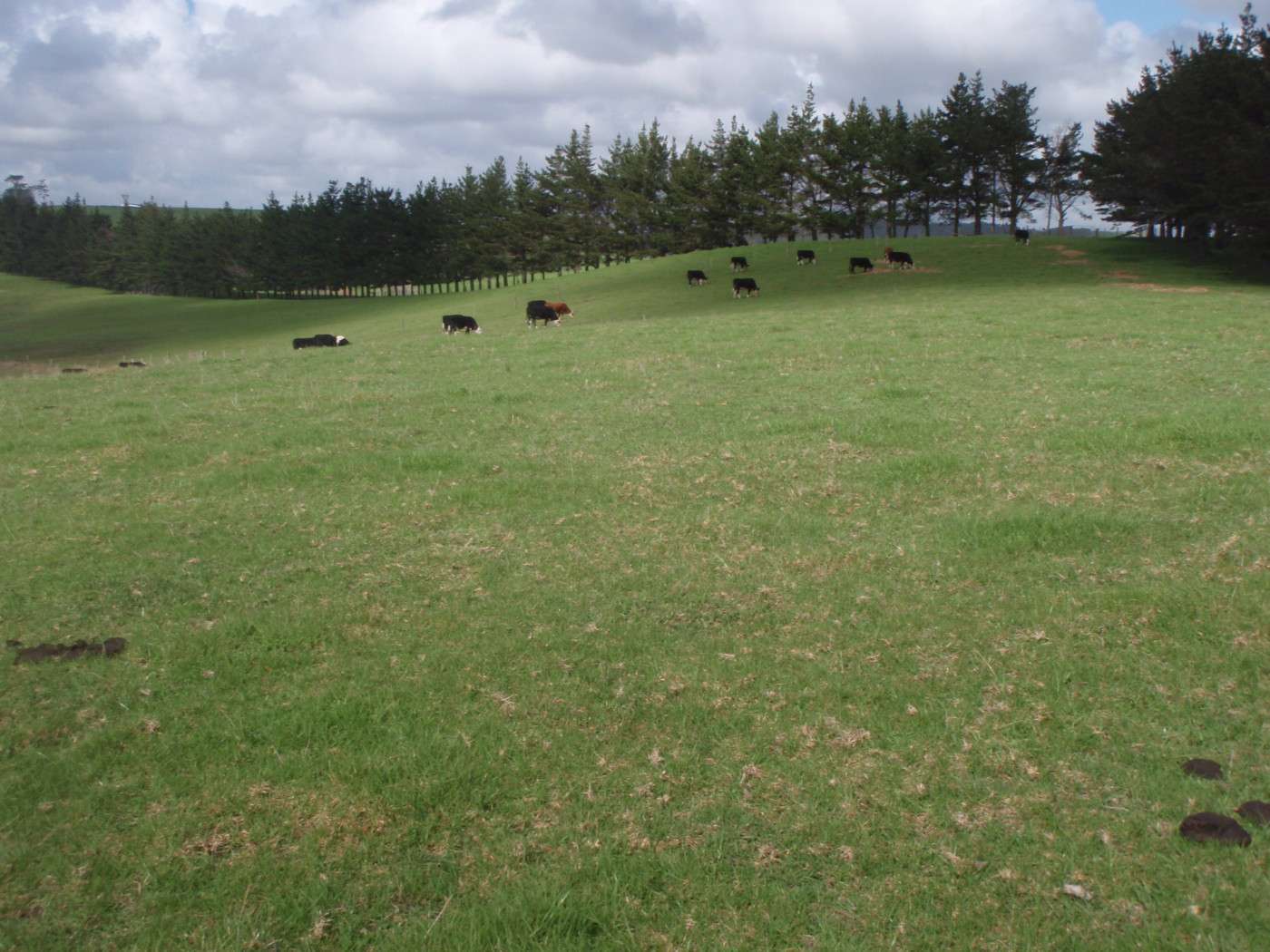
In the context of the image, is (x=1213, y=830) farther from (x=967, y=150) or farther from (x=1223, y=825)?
(x=967, y=150)

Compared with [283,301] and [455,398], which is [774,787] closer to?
[455,398]

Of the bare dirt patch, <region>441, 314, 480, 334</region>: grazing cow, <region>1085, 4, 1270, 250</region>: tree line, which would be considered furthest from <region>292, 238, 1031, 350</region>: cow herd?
the bare dirt patch

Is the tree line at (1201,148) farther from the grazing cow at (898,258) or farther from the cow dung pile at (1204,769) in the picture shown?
the cow dung pile at (1204,769)

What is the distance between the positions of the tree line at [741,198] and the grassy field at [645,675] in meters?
45.1

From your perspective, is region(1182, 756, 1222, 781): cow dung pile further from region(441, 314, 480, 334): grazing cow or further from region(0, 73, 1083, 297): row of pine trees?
region(0, 73, 1083, 297): row of pine trees

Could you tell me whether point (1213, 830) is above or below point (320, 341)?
below

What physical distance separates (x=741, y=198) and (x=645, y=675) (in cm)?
9073

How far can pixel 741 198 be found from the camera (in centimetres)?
9200

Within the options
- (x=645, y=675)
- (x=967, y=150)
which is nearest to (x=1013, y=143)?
(x=967, y=150)

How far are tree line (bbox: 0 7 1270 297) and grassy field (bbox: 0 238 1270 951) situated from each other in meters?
45.1

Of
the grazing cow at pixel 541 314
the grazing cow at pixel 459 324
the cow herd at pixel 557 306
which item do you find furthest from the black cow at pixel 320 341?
the grazing cow at pixel 541 314

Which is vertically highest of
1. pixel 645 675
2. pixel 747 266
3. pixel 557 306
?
pixel 747 266

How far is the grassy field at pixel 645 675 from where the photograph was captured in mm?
4660

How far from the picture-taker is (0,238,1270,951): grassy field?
4.66m
